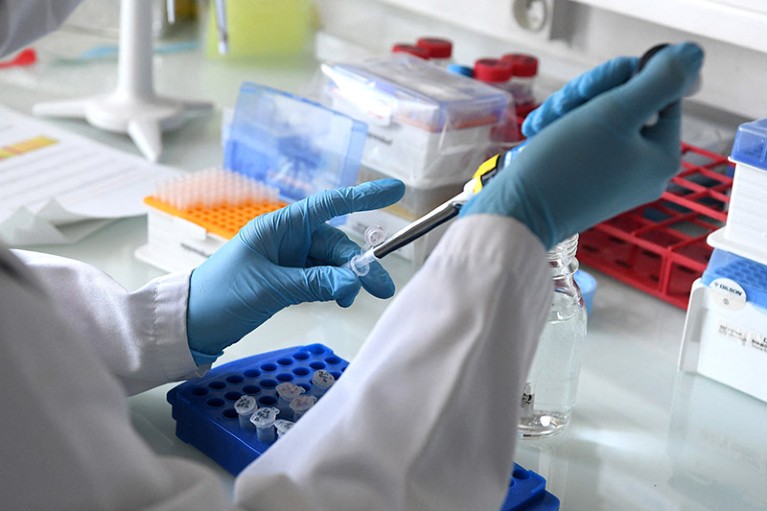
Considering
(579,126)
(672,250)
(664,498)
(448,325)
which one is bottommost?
(664,498)

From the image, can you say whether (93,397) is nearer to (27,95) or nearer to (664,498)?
(664,498)

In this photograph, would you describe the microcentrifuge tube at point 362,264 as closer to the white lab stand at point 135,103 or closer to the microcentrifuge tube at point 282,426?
the microcentrifuge tube at point 282,426

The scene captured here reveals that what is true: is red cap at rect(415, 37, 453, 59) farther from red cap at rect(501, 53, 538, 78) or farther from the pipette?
the pipette

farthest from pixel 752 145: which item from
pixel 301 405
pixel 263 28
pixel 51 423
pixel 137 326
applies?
pixel 263 28

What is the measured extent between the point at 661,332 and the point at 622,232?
0.48ft

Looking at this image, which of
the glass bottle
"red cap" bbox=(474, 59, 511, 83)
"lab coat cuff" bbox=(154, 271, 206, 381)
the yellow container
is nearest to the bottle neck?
the glass bottle

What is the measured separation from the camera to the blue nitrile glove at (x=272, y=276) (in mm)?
966

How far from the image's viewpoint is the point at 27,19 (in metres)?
1.18

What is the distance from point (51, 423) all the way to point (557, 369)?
0.56 m

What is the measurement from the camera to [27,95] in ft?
6.10

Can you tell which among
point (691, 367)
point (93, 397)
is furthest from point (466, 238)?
point (691, 367)

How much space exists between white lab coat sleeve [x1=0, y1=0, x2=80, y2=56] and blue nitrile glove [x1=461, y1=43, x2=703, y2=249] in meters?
0.65

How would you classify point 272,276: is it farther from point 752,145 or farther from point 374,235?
point 752,145

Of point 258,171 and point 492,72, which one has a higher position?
point 492,72
